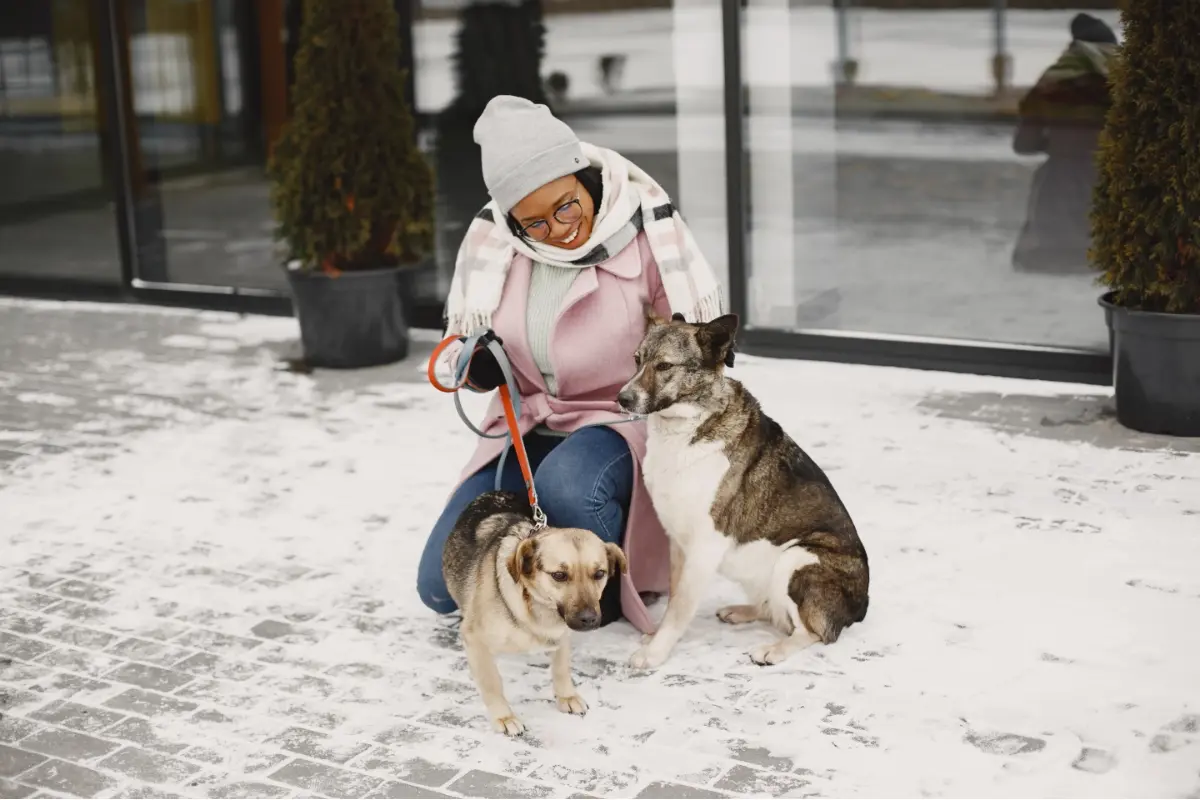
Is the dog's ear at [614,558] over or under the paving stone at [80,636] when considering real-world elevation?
over

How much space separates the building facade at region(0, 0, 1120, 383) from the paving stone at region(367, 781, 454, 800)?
4056 mm

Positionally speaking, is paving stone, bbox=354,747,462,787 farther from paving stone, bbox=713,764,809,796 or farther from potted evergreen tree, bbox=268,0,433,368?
potted evergreen tree, bbox=268,0,433,368

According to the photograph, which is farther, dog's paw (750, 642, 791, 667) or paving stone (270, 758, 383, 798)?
dog's paw (750, 642, 791, 667)

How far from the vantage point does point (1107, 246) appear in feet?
18.6

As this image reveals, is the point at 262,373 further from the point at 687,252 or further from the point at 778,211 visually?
the point at 687,252

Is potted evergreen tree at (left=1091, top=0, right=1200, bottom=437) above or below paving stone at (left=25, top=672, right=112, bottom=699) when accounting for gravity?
above

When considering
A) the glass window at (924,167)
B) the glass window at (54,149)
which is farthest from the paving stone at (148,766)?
the glass window at (54,149)

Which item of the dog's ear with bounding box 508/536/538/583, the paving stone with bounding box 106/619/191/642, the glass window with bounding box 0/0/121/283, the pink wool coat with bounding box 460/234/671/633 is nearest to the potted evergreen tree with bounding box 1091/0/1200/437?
the pink wool coat with bounding box 460/234/671/633

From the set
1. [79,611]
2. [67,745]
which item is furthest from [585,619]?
[79,611]

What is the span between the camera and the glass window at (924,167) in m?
6.38

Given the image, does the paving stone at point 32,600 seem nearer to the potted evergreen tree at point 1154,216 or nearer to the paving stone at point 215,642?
the paving stone at point 215,642

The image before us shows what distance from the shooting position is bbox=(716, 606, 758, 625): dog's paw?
165 inches

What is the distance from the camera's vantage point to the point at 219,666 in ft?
13.3

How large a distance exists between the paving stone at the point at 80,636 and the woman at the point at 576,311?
0.93 metres
